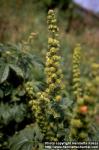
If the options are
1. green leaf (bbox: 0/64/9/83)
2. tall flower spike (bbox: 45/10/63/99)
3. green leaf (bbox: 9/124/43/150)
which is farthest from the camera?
green leaf (bbox: 0/64/9/83)

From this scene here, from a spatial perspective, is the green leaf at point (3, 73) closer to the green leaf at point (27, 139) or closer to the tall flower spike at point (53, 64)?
the green leaf at point (27, 139)

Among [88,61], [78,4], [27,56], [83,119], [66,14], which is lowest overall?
[83,119]

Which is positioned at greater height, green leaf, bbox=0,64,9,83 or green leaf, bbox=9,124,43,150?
green leaf, bbox=0,64,9,83

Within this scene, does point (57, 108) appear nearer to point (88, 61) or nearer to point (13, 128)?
point (13, 128)

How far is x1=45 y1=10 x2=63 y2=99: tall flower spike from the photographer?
237cm

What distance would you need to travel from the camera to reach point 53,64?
2.38 m

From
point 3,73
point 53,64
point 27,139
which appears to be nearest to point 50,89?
point 53,64

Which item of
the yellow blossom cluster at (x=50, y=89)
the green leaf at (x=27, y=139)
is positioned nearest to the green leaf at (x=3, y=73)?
the green leaf at (x=27, y=139)

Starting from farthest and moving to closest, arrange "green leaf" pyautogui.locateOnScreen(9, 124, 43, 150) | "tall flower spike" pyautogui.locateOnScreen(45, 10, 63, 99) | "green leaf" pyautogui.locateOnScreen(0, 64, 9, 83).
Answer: "green leaf" pyautogui.locateOnScreen(0, 64, 9, 83) → "green leaf" pyautogui.locateOnScreen(9, 124, 43, 150) → "tall flower spike" pyautogui.locateOnScreen(45, 10, 63, 99)

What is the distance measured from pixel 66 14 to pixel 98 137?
8281mm

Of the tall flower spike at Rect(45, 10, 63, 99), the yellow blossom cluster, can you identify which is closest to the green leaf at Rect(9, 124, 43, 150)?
the yellow blossom cluster


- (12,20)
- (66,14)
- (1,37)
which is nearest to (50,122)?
(1,37)

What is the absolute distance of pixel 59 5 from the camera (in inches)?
440

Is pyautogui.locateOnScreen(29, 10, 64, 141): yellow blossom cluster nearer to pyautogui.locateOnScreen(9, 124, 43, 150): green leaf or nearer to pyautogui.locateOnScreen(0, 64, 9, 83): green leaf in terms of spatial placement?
pyautogui.locateOnScreen(9, 124, 43, 150): green leaf
